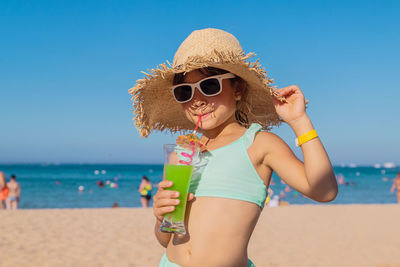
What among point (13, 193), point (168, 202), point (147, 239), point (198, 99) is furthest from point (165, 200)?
point (13, 193)

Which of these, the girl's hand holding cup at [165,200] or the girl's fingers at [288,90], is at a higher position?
the girl's fingers at [288,90]

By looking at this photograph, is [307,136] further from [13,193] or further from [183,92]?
[13,193]

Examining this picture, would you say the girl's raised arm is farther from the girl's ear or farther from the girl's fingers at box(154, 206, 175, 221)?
the girl's fingers at box(154, 206, 175, 221)

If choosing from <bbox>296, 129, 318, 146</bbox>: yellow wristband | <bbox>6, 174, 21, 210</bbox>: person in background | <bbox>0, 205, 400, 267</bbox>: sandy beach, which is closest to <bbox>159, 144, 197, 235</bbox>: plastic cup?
<bbox>296, 129, 318, 146</bbox>: yellow wristband

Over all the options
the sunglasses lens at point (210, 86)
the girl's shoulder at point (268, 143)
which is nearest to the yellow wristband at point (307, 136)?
the girl's shoulder at point (268, 143)

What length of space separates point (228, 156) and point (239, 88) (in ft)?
1.41

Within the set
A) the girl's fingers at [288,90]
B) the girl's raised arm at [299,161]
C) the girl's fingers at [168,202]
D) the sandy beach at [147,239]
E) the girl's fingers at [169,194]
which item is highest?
the girl's fingers at [288,90]

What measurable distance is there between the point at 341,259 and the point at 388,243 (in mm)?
1875

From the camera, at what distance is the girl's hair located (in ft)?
6.32

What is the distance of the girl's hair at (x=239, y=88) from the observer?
1928mm

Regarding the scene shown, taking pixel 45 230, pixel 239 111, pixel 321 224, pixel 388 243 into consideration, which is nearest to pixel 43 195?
pixel 45 230

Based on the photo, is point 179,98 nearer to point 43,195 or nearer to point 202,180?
point 202,180

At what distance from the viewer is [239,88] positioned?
2037 millimetres

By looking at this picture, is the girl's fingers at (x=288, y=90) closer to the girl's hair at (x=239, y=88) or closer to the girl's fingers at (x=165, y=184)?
the girl's hair at (x=239, y=88)
